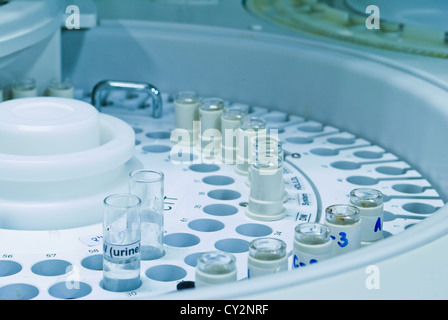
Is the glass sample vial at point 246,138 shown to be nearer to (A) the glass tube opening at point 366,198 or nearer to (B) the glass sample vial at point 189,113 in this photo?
(B) the glass sample vial at point 189,113

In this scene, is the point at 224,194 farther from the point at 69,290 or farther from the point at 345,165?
the point at 69,290

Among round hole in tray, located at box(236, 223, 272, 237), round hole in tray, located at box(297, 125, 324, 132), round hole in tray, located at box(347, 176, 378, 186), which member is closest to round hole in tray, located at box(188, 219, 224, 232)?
round hole in tray, located at box(236, 223, 272, 237)

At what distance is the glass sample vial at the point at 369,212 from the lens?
1.36 meters

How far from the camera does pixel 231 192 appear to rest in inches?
64.9

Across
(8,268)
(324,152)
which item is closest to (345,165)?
(324,152)

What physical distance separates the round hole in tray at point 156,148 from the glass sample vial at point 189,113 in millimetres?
46

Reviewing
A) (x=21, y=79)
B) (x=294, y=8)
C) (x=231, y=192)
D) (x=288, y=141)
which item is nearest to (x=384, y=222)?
(x=231, y=192)

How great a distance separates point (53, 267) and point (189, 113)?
0.69 metres

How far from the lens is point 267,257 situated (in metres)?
1.14

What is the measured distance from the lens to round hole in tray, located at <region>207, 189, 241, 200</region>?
5.36 feet

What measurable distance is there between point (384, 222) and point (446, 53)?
0.66 metres

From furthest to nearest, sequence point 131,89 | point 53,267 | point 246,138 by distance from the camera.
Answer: point 131,89 → point 246,138 → point 53,267
